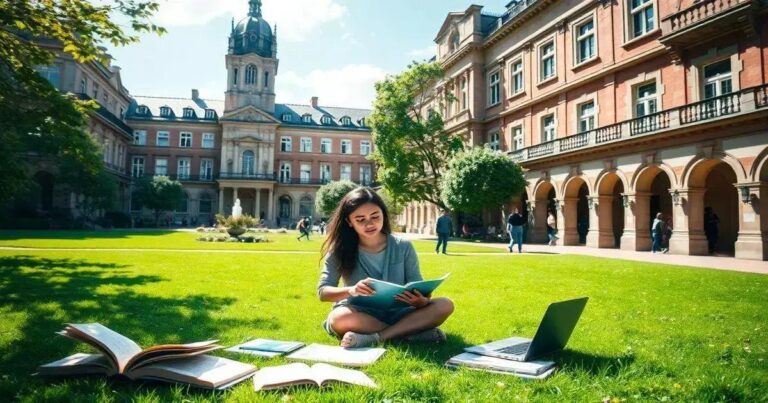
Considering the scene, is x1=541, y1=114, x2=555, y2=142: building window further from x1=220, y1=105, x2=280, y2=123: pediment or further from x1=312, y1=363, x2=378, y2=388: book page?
x1=220, y1=105, x2=280, y2=123: pediment

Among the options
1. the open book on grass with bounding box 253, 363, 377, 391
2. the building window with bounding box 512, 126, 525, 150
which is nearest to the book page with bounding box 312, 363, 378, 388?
the open book on grass with bounding box 253, 363, 377, 391

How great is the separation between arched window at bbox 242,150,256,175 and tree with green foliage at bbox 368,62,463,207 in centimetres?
3138

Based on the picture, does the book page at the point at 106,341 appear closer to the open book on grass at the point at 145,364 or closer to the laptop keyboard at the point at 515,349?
the open book on grass at the point at 145,364

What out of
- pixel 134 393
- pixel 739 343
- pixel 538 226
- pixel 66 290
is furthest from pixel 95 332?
pixel 538 226

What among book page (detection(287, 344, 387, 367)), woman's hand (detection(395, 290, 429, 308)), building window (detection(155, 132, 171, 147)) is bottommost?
book page (detection(287, 344, 387, 367))

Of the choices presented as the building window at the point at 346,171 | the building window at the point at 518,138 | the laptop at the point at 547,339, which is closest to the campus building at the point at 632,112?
the building window at the point at 518,138

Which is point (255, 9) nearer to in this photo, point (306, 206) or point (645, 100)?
point (306, 206)

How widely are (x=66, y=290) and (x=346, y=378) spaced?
6.54m

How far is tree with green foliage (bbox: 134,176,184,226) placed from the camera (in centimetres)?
4944

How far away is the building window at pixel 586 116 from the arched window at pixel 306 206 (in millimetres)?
43677

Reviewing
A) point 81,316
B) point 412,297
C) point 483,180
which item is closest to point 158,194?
point 483,180

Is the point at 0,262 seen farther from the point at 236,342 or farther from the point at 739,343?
Answer: the point at 739,343

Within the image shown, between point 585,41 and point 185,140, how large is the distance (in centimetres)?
5281

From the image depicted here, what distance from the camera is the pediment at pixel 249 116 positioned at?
58.2m
